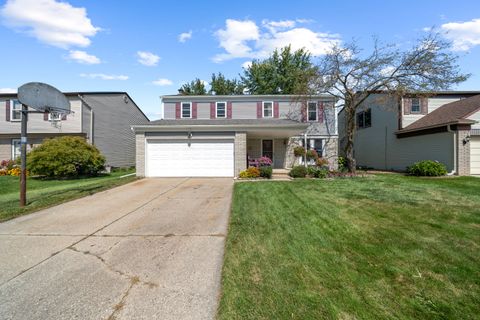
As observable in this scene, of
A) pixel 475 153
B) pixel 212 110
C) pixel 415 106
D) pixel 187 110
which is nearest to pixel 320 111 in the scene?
pixel 415 106

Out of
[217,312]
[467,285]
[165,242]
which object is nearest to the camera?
[217,312]

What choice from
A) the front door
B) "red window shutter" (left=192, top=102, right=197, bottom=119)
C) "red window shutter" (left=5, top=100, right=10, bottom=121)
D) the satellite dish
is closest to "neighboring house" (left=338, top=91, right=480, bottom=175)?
the front door

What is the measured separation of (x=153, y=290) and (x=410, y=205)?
20.8 feet

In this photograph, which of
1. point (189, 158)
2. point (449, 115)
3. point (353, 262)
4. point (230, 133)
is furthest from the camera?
point (449, 115)

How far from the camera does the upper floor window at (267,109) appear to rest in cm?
1800

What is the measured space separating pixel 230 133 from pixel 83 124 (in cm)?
1145

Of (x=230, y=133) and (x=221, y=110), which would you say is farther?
(x=221, y=110)

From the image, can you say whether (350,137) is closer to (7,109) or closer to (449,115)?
(449,115)

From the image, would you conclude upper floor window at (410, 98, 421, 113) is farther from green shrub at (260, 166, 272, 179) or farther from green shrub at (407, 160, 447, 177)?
green shrub at (260, 166, 272, 179)

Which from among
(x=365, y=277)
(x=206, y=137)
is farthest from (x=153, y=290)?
(x=206, y=137)

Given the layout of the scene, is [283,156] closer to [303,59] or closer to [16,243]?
[16,243]

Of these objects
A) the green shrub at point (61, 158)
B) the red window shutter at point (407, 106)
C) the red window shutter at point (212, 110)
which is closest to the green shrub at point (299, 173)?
the red window shutter at point (212, 110)

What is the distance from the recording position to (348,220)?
5.19 meters

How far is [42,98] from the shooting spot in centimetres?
758
